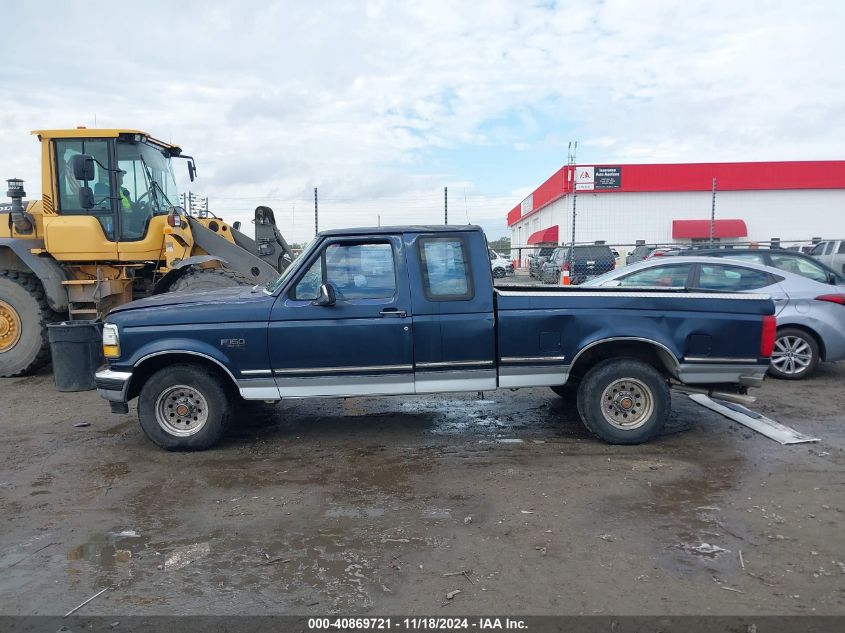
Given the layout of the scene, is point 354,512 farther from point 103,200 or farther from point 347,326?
point 103,200

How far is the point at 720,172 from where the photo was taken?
130 ft

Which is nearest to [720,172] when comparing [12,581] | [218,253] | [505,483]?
[218,253]

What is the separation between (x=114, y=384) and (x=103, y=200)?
456cm

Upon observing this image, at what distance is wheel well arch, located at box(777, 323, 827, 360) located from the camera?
814cm

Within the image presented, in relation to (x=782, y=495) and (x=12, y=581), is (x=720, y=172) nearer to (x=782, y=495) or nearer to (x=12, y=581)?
(x=782, y=495)

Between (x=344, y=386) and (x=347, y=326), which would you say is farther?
(x=344, y=386)

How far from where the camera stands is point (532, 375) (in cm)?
581

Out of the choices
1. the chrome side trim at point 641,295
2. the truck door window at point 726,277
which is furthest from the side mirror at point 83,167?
the truck door window at point 726,277

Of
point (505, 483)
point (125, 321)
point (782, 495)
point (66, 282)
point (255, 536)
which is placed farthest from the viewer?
point (66, 282)

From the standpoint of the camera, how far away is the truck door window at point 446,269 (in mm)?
5742

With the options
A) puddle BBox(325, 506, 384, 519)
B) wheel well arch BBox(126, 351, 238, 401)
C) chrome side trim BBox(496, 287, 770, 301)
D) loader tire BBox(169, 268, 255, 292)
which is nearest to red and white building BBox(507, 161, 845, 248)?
loader tire BBox(169, 268, 255, 292)

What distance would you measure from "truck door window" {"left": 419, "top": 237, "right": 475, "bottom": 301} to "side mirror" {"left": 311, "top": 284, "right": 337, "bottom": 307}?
31.8 inches

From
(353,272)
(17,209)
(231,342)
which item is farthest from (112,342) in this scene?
(17,209)

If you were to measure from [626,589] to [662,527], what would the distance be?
884 millimetres
